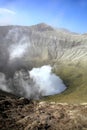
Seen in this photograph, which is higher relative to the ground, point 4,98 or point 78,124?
point 4,98

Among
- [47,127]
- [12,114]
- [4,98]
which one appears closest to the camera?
[47,127]

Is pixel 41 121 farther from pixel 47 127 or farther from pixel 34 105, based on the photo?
pixel 34 105

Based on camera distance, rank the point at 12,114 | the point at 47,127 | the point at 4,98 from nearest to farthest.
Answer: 1. the point at 47,127
2. the point at 12,114
3. the point at 4,98

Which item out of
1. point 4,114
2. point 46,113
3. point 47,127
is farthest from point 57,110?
point 4,114

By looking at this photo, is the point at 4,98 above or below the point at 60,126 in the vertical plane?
above

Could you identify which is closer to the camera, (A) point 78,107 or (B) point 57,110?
(B) point 57,110

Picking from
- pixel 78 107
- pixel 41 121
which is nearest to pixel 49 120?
pixel 41 121

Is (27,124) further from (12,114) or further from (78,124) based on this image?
(78,124)
